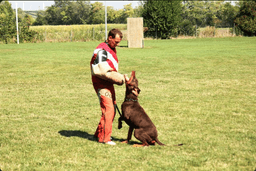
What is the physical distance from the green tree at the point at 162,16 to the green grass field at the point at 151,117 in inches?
1227

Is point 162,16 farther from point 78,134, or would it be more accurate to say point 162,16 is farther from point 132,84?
point 132,84

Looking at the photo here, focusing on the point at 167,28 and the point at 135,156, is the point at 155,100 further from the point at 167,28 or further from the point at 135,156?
the point at 167,28

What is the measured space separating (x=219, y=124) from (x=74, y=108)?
3960 mm

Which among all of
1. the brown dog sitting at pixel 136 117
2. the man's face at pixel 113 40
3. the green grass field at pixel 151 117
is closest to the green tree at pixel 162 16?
the green grass field at pixel 151 117

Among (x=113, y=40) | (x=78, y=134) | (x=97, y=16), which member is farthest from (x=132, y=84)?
(x=97, y=16)

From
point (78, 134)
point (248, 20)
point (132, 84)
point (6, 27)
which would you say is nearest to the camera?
point (132, 84)

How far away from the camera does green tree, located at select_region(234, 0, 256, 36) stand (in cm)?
4841

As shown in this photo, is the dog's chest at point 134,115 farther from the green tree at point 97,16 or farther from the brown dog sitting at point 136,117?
the green tree at point 97,16

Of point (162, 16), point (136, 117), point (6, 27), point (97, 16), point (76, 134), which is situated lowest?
point (76, 134)

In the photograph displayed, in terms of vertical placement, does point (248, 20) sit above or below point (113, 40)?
above

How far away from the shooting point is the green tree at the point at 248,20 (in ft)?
159

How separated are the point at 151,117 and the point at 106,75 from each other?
9.73 feet

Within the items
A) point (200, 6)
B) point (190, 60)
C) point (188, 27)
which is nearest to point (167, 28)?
point (188, 27)

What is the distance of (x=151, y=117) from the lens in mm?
7910
